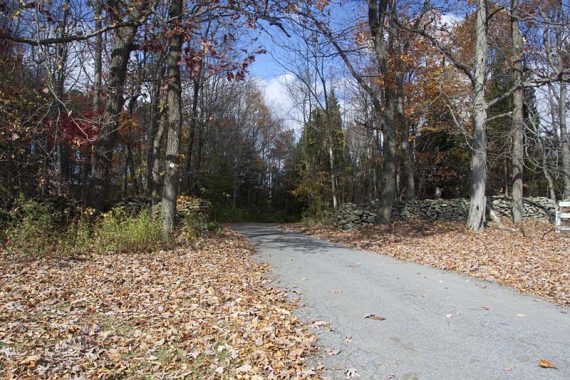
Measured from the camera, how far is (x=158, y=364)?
4359mm

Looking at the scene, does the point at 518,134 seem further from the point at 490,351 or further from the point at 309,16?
the point at 490,351

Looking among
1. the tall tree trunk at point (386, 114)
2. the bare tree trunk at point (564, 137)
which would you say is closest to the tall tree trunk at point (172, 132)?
the tall tree trunk at point (386, 114)

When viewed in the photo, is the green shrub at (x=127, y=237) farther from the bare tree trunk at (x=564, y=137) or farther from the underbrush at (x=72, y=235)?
the bare tree trunk at (x=564, y=137)

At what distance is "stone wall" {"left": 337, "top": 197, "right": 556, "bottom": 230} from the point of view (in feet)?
60.6

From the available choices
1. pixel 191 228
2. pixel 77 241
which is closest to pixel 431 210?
pixel 191 228

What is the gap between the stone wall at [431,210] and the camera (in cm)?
1848

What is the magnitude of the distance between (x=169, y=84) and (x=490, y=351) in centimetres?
1020

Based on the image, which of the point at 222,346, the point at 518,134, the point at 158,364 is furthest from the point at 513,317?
the point at 518,134

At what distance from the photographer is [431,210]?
19766 mm

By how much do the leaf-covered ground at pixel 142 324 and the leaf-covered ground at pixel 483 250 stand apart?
13.9 ft

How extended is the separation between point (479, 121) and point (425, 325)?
12007mm

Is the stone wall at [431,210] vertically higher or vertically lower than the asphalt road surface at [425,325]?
higher

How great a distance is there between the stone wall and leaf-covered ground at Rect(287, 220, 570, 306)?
1.08 metres

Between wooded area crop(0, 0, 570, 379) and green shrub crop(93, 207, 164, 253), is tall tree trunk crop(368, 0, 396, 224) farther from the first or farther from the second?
green shrub crop(93, 207, 164, 253)
